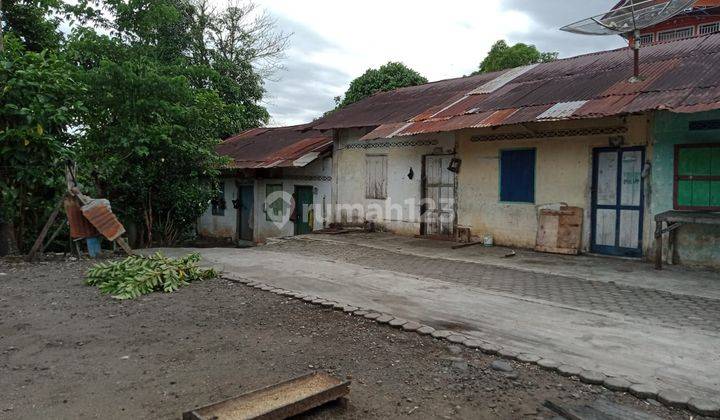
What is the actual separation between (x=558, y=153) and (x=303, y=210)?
26.4ft

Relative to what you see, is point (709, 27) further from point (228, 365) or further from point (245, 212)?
point (228, 365)

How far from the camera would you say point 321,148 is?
14750 mm

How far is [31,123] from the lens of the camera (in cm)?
850

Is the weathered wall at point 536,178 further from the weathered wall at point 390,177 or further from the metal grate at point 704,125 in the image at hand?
the weathered wall at point 390,177

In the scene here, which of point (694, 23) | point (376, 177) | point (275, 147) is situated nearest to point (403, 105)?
point (376, 177)

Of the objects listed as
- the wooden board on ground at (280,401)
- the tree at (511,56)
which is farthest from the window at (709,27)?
the wooden board on ground at (280,401)

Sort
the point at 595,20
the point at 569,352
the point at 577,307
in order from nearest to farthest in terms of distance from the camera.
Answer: the point at 569,352, the point at 577,307, the point at 595,20

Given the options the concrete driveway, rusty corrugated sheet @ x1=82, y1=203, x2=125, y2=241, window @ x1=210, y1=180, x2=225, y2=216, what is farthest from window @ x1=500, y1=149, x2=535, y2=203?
window @ x1=210, y1=180, x2=225, y2=216

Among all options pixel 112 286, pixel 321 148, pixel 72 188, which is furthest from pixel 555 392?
pixel 321 148

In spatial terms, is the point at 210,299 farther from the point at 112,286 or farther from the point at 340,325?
the point at 340,325

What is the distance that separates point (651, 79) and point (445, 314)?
6.31 metres

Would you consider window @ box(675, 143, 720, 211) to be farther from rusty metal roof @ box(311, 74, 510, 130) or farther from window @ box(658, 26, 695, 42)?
window @ box(658, 26, 695, 42)

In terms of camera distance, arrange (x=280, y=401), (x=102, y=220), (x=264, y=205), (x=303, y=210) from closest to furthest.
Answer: (x=280, y=401) < (x=102, y=220) < (x=303, y=210) < (x=264, y=205)

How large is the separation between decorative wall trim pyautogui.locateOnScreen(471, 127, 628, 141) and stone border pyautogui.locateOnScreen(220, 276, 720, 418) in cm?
635
